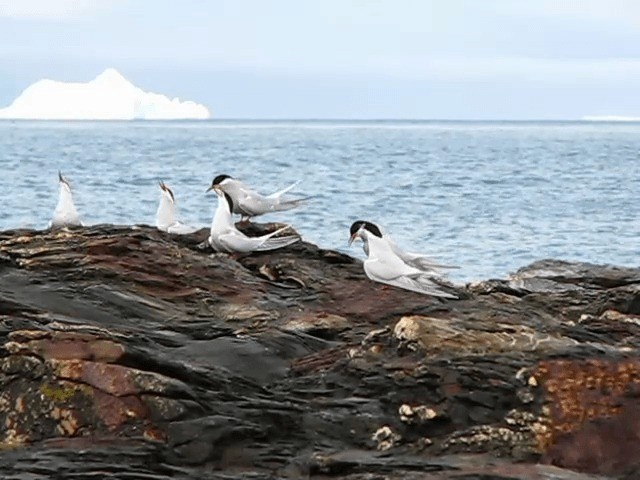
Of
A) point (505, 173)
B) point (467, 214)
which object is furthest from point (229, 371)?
point (505, 173)

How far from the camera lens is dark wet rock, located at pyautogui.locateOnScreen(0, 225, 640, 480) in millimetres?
6480

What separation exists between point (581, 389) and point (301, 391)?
168cm

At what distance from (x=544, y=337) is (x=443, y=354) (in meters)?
0.74

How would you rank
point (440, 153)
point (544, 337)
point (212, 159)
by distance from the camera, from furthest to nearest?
1. point (440, 153)
2. point (212, 159)
3. point (544, 337)

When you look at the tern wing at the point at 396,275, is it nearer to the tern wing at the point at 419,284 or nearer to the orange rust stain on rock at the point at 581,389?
the tern wing at the point at 419,284

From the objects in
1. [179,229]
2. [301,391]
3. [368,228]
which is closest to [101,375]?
[301,391]

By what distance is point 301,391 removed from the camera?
714 centimetres

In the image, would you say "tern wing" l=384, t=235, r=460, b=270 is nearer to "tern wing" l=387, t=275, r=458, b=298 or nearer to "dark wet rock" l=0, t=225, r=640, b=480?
"tern wing" l=387, t=275, r=458, b=298

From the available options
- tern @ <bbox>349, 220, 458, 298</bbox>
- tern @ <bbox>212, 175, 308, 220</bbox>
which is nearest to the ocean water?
tern @ <bbox>212, 175, 308, 220</bbox>

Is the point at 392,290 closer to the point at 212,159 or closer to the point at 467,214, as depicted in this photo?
the point at 467,214

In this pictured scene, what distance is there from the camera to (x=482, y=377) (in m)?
7.02

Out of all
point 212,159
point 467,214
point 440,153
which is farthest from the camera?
point 440,153

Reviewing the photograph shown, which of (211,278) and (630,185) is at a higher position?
(211,278)

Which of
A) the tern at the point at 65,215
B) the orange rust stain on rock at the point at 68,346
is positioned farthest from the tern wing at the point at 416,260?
the tern at the point at 65,215
